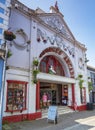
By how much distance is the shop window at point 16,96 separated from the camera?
10.8 meters

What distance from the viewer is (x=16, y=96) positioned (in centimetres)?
1141

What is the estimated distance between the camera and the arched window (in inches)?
640

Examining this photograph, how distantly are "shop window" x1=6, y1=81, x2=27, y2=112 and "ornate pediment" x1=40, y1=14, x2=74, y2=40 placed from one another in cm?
721

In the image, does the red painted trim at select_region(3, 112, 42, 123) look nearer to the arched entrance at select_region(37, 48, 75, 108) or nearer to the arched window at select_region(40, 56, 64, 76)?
the arched entrance at select_region(37, 48, 75, 108)

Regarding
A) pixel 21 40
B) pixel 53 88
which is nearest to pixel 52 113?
pixel 21 40

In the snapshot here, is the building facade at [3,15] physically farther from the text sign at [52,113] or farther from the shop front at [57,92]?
the shop front at [57,92]

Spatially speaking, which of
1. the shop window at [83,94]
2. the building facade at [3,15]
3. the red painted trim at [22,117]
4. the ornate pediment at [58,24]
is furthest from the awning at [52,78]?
the building facade at [3,15]

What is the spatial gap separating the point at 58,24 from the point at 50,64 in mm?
4601

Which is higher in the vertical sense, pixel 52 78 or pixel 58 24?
pixel 58 24

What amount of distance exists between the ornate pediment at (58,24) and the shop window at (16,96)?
7215 mm

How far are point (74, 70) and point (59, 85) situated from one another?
3.03 metres

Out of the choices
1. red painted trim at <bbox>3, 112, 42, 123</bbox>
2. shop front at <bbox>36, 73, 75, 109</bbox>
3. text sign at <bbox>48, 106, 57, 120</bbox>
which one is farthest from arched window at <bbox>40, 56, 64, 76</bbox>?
Result: text sign at <bbox>48, 106, 57, 120</bbox>

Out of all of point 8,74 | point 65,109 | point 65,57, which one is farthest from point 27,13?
point 65,109

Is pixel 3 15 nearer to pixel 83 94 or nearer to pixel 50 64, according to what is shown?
pixel 50 64
